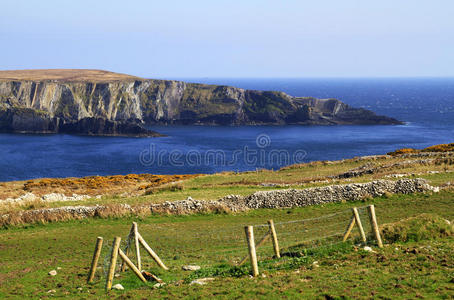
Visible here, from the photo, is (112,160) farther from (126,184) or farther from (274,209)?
(274,209)

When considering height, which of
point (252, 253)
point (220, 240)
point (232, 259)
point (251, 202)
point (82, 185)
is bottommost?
point (82, 185)

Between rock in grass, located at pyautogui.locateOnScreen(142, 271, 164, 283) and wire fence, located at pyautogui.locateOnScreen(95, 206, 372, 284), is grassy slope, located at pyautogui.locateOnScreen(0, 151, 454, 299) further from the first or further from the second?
rock in grass, located at pyautogui.locateOnScreen(142, 271, 164, 283)

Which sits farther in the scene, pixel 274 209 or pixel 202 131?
pixel 202 131

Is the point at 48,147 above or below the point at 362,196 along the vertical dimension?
below

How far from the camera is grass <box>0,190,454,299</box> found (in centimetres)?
1239

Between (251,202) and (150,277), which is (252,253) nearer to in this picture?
(150,277)

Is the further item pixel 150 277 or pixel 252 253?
pixel 150 277

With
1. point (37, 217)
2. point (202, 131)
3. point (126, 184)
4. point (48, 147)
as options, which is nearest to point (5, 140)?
point (48, 147)

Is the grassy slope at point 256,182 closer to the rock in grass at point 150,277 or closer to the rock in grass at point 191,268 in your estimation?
the rock in grass at point 191,268

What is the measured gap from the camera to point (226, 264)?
1575 centimetres

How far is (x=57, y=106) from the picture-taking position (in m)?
200

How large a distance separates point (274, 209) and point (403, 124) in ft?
529

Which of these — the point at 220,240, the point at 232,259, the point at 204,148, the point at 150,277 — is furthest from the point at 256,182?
the point at 204,148

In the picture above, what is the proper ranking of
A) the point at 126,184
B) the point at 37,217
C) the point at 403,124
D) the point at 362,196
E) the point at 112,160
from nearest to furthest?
the point at 37,217 < the point at 362,196 < the point at 126,184 < the point at 112,160 < the point at 403,124
